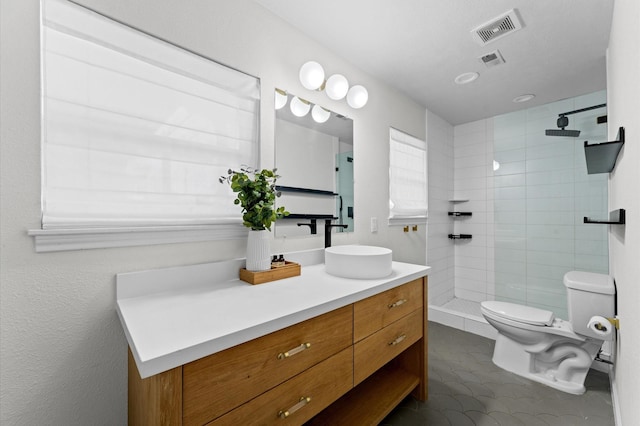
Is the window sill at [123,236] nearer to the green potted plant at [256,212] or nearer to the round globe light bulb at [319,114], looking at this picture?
the green potted plant at [256,212]

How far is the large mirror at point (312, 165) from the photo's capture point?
1577 mm

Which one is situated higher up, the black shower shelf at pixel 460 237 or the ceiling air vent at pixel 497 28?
the ceiling air vent at pixel 497 28

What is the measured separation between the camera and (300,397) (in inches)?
36.1

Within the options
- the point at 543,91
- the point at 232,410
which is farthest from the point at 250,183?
the point at 543,91

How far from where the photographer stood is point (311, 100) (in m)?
1.74

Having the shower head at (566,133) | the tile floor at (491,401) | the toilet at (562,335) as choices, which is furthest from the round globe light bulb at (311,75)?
the shower head at (566,133)

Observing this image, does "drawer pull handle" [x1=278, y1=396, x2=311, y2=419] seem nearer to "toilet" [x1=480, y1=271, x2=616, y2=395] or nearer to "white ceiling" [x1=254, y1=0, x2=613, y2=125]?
"toilet" [x1=480, y1=271, x2=616, y2=395]

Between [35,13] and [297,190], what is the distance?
1.20 m

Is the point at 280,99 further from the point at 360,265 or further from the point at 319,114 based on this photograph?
the point at 360,265

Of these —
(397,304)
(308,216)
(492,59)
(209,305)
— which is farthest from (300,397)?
(492,59)

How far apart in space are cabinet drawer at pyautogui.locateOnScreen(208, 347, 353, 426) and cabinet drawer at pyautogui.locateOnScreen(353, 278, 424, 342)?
12cm

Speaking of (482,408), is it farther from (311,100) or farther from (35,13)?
(35,13)

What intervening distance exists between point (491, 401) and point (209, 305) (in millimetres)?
1725

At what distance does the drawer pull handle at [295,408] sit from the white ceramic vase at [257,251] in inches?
21.5
